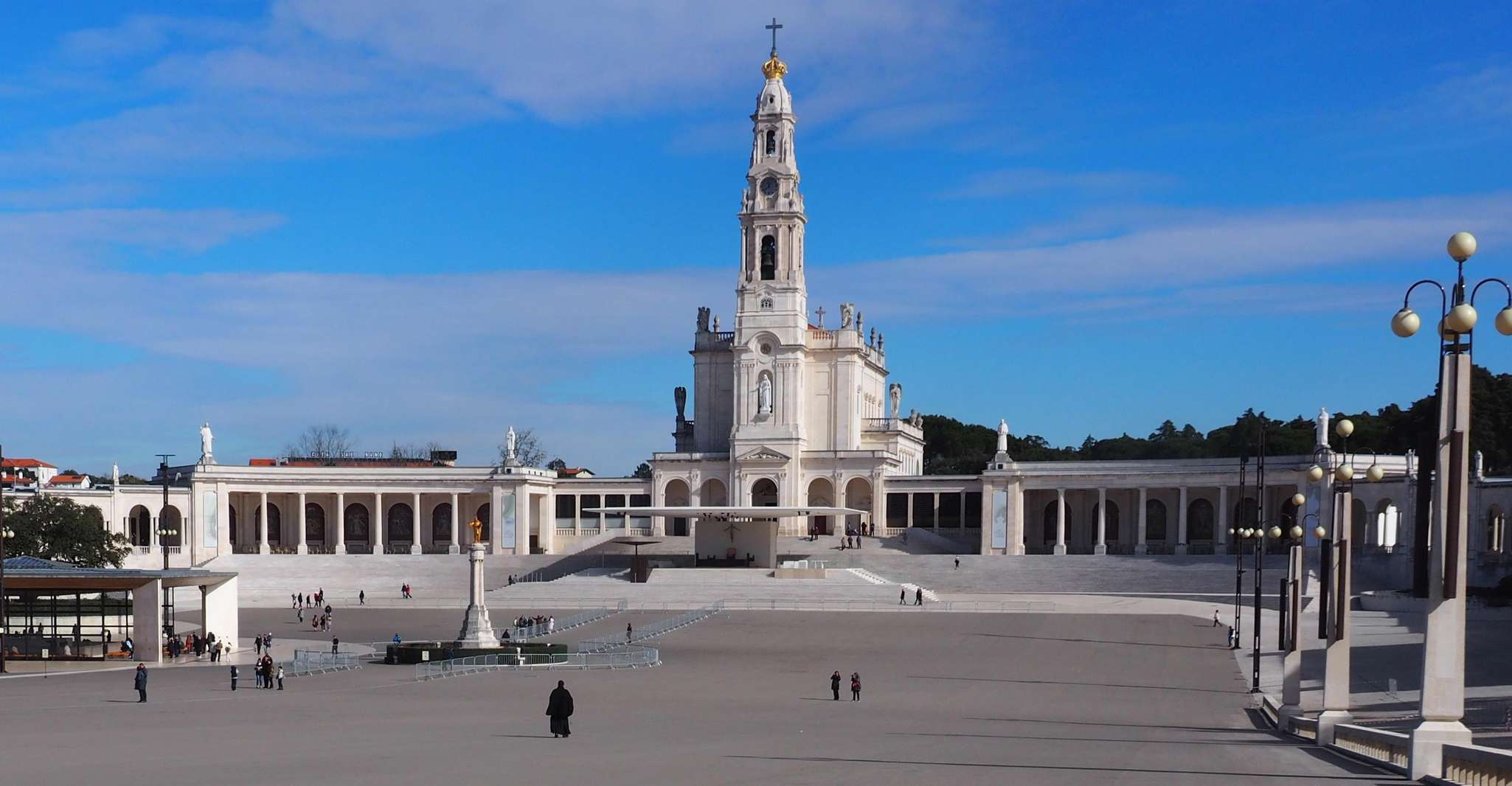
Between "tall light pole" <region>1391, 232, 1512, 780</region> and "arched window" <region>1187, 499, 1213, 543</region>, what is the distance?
262ft

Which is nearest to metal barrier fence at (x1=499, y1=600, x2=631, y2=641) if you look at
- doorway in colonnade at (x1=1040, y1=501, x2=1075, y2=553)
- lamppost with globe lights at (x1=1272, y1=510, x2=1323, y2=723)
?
lamppost with globe lights at (x1=1272, y1=510, x2=1323, y2=723)

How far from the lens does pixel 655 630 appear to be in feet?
186

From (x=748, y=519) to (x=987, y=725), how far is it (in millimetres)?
52652

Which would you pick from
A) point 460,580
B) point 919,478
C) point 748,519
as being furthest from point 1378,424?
point 460,580

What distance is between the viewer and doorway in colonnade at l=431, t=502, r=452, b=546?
106562 millimetres

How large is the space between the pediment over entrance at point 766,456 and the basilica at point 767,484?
0.17 metres

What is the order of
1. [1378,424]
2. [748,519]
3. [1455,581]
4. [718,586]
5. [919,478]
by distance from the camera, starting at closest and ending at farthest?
[1455,581], [718,586], [748,519], [919,478], [1378,424]

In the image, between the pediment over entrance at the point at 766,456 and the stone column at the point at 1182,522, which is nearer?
the stone column at the point at 1182,522

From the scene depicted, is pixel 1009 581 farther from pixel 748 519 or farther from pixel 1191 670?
pixel 1191 670

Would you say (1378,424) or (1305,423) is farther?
(1305,423)

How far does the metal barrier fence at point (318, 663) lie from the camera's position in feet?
143

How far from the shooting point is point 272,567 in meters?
87.9

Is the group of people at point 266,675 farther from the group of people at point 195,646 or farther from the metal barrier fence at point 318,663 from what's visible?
the group of people at point 195,646

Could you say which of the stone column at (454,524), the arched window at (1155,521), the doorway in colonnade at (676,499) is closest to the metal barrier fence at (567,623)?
the doorway in colonnade at (676,499)
